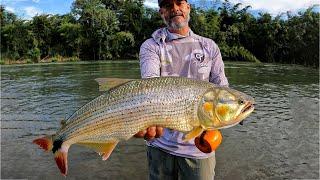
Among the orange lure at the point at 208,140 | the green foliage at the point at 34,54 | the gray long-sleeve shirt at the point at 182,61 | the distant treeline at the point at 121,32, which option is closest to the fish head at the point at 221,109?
the orange lure at the point at 208,140

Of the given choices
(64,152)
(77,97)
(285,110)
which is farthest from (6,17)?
(64,152)

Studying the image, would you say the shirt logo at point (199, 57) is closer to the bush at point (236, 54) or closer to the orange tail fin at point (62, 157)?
the orange tail fin at point (62, 157)

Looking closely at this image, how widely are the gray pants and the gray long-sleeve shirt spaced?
0.07 meters

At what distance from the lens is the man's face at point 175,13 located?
13.0 feet

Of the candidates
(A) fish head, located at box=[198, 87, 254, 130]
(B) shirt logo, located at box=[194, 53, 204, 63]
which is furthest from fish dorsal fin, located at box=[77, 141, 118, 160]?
(B) shirt logo, located at box=[194, 53, 204, 63]

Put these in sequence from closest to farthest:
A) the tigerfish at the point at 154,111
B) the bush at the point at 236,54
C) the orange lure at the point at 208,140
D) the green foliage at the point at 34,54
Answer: the tigerfish at the point at 154,111, the orange lure at the point at 208,140, the bush at the point at 236,54, the green foliage at the point at 34,54

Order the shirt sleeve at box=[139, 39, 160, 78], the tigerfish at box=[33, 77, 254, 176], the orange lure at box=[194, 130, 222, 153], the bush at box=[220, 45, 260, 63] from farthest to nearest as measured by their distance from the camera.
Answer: the bush at box=[220, 45, 260, 63], the shirt sleeve at box=[139, 39, 160, 78], the orange lure at box=[194, 130, 222, 153], the tigerfish at box=[33, 77, 254, 176]

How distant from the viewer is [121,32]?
66.2 m

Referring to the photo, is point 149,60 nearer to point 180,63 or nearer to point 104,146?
point 180,63

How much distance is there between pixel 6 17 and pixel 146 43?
77.1m

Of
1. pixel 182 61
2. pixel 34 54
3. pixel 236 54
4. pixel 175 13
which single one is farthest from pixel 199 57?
pixel 34 54

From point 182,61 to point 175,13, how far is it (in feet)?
1.46

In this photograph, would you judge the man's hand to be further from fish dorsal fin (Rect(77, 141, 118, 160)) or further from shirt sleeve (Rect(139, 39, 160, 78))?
shirt sleeve (Rect(139, 39, 160, 78))

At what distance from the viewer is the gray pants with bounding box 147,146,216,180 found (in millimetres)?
4008
